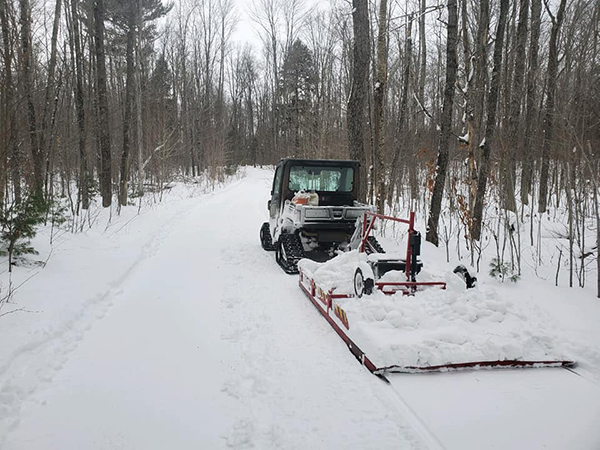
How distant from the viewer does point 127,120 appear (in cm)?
1545

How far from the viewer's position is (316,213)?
7.24 m

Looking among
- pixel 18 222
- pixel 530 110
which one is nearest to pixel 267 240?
pixel 18 222

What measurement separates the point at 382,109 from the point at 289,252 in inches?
206

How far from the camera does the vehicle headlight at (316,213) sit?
7.20 m

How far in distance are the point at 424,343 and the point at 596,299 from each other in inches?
121

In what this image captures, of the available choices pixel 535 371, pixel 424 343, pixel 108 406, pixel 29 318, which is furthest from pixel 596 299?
pixel 29 318

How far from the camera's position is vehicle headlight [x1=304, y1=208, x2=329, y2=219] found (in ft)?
23.6

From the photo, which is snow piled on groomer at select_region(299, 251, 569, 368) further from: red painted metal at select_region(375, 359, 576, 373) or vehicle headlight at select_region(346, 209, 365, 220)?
vehicle headlight at select_region(346, 209, 365, 220)

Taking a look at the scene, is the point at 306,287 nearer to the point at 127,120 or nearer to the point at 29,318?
the point at 29,318

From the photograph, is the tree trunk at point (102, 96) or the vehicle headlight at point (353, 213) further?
the tree trunk at point (102, 96)

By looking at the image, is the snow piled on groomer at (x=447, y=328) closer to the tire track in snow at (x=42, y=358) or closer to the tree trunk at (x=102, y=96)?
the tire track in snow at (x=42, y=358)

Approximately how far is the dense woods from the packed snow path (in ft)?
9.97

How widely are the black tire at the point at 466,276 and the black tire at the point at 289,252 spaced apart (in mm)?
2846

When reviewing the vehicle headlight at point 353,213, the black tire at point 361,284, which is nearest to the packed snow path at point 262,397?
the black tire at point 361,284
